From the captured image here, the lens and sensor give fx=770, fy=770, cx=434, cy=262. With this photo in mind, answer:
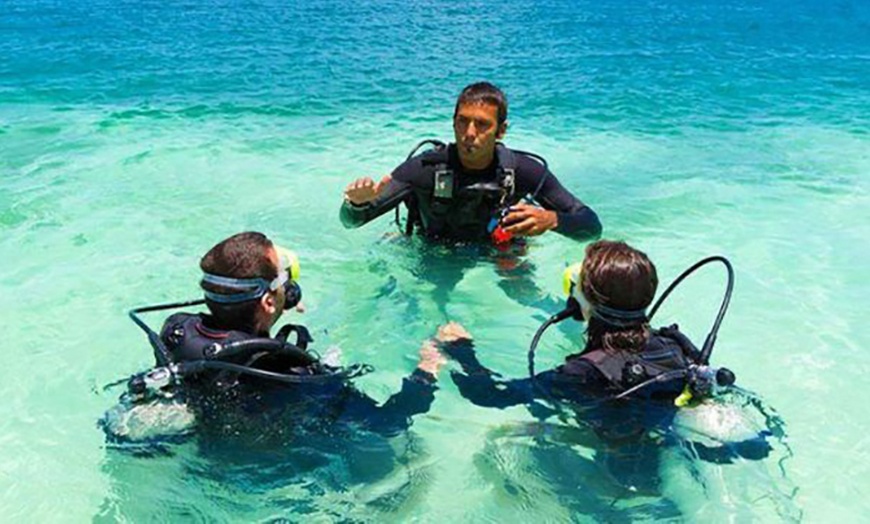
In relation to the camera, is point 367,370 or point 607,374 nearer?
point 607,374

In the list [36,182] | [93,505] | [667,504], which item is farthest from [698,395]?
[36,182]

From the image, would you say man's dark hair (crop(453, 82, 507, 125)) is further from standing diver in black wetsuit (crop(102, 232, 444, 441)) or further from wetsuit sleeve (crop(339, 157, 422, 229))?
standing diver in black wetsuit (crop(102, 232, 444, 441))

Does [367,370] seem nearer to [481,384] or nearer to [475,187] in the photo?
[481,384]

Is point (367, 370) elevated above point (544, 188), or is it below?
below

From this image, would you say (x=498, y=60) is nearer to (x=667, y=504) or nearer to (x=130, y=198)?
(x=130, y=198)

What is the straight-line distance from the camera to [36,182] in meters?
7.76

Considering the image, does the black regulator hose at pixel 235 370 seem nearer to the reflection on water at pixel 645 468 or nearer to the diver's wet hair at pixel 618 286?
the reflection on water at pixel 645 468

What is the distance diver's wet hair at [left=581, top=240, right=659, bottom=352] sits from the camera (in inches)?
118

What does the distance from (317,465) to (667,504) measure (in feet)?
4.85

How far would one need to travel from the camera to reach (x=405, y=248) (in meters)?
5.80

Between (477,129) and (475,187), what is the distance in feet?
1.33

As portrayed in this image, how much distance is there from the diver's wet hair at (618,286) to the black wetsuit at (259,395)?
1.02 m

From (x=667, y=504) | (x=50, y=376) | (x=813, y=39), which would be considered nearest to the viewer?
(x=667, y=504)

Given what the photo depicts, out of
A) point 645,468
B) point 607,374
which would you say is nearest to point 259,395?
point 607,374
